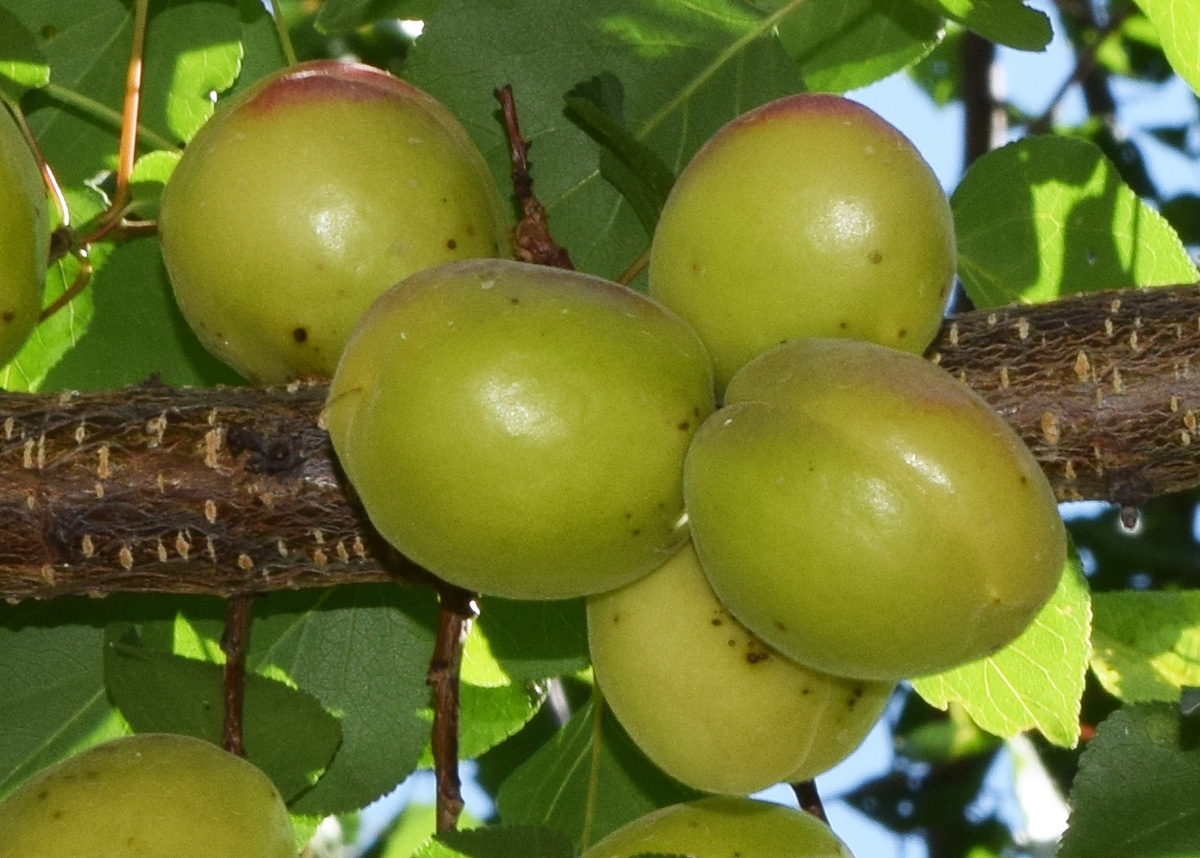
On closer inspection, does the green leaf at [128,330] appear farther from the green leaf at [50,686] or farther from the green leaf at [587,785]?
the green leaf at [587,785]

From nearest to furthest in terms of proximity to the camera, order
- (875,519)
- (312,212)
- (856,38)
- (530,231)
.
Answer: (875,519) < (312,212) < (530,231) < (856,38)

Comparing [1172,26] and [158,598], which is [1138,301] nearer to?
[1172,26]

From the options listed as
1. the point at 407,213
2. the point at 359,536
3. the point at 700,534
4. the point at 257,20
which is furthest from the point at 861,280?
the point at 257,20

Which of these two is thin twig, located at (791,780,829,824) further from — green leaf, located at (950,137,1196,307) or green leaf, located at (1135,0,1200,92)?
green leaf, located at (1135,0,1200,92)

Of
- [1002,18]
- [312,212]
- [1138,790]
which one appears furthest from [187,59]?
[1138,790]

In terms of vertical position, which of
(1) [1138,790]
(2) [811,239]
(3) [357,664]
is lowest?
(3) [357,664]

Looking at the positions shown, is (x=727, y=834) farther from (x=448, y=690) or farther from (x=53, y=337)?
(x=53, y=337)

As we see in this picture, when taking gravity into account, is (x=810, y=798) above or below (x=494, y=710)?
above

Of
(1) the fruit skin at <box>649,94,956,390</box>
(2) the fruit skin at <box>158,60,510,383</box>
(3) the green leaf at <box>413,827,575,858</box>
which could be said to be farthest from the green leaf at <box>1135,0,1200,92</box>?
(3) the green leaf at <box>413,827,575,858</box>
